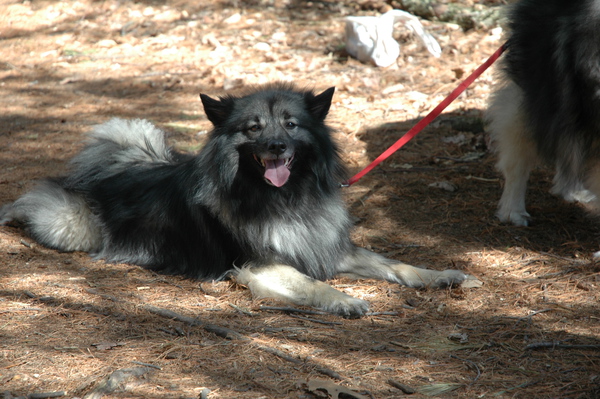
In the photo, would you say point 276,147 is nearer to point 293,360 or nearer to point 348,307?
point 348,307

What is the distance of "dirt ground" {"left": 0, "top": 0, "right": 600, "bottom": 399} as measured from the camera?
282cm

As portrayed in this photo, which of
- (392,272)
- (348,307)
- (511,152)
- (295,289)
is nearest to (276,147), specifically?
(295,289)

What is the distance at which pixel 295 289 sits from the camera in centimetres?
384

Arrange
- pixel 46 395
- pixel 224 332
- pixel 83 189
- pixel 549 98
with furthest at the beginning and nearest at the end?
pixel 83 189 → pixel 549 98 → pixel 224 332 → pixel 46 395

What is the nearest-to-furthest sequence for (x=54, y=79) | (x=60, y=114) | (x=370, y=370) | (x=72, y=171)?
(x=370, y=370), (x=72, y=171), (x=60, y=114), (x=54, y=79)

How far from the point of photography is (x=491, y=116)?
5133 mm

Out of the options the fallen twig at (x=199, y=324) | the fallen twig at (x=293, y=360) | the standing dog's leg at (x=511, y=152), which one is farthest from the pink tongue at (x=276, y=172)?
the standing dog's leg at (x=511, y=152)

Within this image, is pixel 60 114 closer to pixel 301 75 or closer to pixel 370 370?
pixel 301 75

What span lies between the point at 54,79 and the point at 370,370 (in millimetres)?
7431

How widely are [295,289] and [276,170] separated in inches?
30.6

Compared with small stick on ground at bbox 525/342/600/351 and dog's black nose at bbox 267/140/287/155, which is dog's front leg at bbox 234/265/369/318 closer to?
dog's black nose at bbox 267/140/287/155

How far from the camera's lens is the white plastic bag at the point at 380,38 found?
26.3 ft

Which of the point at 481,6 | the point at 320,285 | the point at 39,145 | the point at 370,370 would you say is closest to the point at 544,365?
the point at 370,370

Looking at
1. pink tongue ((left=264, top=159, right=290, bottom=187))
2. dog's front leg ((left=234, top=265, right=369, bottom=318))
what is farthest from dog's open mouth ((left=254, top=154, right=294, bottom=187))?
dog's front leg ((left=234, top=265, right=369, bottom=318))
